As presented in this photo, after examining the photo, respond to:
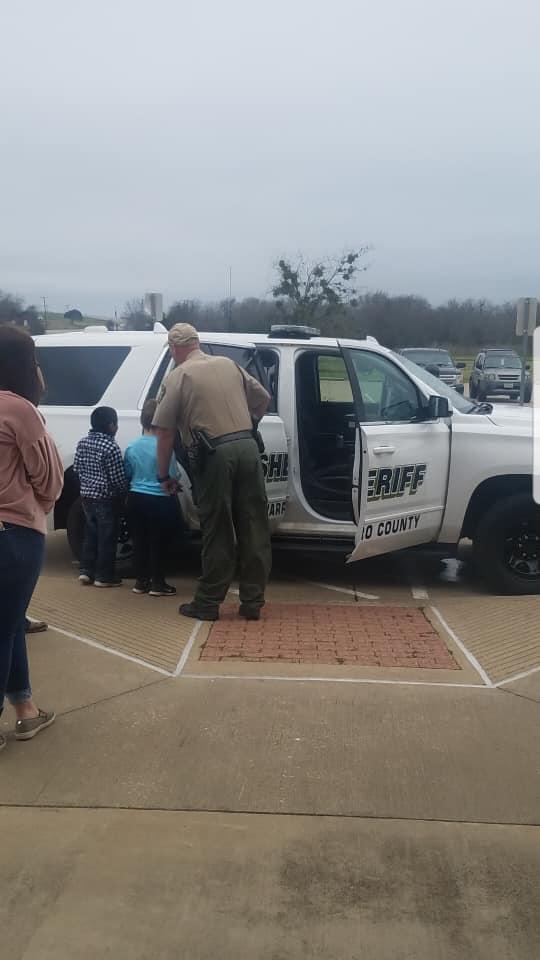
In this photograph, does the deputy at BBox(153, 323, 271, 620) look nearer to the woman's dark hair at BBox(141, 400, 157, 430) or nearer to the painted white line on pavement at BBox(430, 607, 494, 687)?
the woman's dark hair at BBox(141, 400, 157, 430)

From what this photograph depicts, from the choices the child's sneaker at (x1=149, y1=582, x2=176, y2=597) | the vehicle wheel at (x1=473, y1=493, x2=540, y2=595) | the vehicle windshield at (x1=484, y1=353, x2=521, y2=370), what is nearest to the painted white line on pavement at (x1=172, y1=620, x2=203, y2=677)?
the child's sneaker at (x1=149, y1=582, x2=176, y2=597)

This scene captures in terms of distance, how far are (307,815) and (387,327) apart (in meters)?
21.2

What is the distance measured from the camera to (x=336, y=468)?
7.08 metres

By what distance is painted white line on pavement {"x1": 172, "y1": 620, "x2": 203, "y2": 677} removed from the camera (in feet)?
15.0

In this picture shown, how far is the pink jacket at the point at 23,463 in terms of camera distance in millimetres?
3418

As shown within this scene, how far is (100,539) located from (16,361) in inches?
117

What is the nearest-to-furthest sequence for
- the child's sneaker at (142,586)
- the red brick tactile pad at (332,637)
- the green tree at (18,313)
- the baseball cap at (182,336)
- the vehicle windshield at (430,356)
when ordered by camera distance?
the red brick tactile pad at (332,637) → the baseball cap at (182,336) → the child's sneaker at (142,586) → the green tree at (18,313) → the vehicle windshield at (430,356)

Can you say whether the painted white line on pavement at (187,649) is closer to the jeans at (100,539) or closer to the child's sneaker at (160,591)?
the child's sneaker at (160,591)

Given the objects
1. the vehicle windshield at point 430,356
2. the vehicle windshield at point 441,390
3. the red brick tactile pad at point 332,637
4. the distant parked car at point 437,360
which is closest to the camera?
the red brick tactile pad at point 332,637

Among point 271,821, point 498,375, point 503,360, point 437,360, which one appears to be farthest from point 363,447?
point 503,360

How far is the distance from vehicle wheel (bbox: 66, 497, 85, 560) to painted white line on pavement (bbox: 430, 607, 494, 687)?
9.10ft

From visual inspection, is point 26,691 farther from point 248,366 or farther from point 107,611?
point 248,366

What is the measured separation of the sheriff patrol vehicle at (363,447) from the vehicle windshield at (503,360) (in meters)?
23.8

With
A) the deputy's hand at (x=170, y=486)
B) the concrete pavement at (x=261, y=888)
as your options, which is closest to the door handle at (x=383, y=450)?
the deputy's hand at (x=170, y=486)
